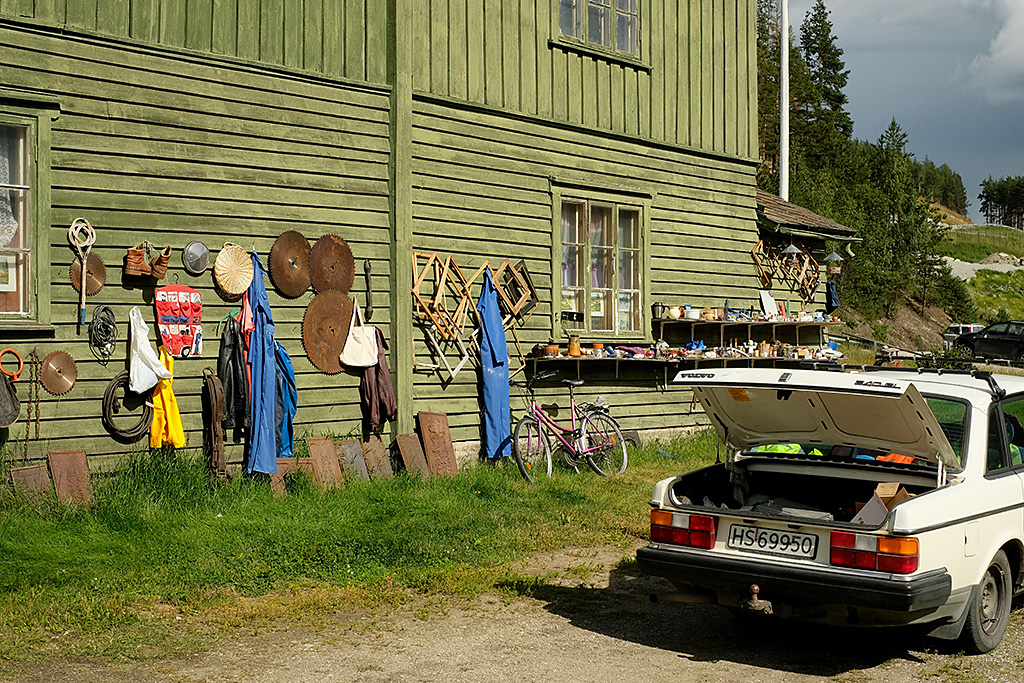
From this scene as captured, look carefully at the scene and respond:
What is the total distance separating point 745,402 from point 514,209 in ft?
20.7

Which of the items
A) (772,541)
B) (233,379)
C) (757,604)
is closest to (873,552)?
(772,541)

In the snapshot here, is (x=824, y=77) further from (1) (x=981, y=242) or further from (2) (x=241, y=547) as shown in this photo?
(2) (x=241, y=547)

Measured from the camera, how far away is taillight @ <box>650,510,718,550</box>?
547cm

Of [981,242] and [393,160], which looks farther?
[981,242]

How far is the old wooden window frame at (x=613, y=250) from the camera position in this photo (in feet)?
39.8

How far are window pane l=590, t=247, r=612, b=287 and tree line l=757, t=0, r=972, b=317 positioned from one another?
19.0 m

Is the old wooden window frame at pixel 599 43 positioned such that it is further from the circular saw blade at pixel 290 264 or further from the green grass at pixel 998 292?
the green grass at pixel 998 292

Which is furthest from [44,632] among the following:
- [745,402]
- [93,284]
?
[745,402]

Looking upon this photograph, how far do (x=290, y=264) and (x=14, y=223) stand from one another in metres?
2.48

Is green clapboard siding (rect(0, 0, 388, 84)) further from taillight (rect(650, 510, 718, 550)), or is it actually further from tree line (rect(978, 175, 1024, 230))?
tree line (rect(978, 175, 1024, 230))

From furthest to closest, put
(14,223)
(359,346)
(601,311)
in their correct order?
1. (601,311)
2. (359,346)
3. (14,223)

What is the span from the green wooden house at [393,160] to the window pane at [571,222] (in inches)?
0.8

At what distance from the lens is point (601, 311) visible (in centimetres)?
1276

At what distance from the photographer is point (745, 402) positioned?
5.97 meters
